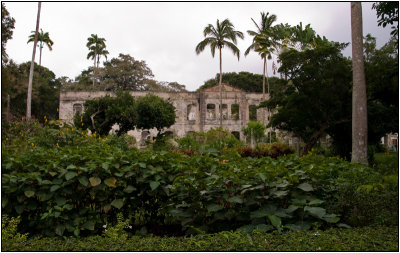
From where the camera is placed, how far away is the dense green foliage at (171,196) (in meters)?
3.31

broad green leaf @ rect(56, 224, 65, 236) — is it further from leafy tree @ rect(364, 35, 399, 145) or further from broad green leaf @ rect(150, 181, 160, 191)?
leafy tree @ rect(364, 35, 399, 145)

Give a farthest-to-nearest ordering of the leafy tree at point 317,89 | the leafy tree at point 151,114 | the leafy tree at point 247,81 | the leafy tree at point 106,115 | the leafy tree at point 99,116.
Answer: the leafy tree at point 247,81
the leafy tree at point 151,114
the leafy tree at point 99,116
the leafy tree at point 106,115
the leafy tree at point 317,89

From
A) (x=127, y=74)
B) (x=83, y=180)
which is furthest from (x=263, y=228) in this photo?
(x=127, y=74)

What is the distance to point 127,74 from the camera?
39.8 m

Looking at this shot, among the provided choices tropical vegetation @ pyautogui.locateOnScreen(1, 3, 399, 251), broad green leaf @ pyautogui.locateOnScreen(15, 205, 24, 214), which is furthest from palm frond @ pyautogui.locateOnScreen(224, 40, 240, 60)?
broad green leaf @ pyautogui.locateOnScreen(15, 205, 24, 214)

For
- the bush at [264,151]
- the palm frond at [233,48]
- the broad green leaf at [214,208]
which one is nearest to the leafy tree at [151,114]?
the bush at [264,151]

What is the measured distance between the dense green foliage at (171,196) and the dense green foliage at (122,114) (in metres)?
17.6

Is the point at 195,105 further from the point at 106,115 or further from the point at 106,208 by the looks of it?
the point at 106,208

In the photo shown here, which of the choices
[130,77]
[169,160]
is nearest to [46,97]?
[130,77]

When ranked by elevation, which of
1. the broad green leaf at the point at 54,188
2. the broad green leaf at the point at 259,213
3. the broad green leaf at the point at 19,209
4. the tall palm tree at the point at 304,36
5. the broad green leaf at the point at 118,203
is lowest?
the broad green leaf at the point at 259,213

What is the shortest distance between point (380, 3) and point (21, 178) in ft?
27.0

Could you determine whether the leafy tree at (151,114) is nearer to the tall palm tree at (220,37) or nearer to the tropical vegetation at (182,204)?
the tall palm tree at (220,37)

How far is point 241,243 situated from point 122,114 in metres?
18.9

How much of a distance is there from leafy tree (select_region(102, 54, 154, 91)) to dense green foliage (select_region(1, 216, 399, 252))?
123 feet
